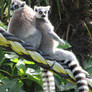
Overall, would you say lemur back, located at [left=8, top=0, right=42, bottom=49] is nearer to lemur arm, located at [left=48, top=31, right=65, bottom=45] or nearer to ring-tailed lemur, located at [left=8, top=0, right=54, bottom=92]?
ring-tailed lemur, located at [left=8, top=0, right=54, bottom=92]

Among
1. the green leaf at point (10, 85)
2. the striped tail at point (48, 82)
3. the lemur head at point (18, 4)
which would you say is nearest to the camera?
the striped tail at point (48, 82)

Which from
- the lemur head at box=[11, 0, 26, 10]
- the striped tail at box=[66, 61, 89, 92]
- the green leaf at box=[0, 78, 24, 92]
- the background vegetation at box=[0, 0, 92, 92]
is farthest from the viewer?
the background vegetation at box=[0, 0, 92, 92]

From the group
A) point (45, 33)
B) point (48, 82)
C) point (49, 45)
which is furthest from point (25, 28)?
point (48, 82)

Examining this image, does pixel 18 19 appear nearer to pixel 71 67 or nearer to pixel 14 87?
pixel 71 67

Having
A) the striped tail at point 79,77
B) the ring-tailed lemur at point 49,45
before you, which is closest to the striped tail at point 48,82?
the ring-tailed lemur at point 49,45

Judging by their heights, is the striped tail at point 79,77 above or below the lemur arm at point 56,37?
below

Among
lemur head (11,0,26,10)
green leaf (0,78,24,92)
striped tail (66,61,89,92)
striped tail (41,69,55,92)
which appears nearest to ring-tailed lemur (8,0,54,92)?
lemur head (11,0,26,10)

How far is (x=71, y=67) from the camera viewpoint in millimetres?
3361

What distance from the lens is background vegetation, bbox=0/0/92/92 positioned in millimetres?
5383

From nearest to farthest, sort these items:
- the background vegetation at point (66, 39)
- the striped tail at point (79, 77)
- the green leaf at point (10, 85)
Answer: the striped tail at point (79, 77) → the green leaf at point (10, 85) → the background vegetation at point (66, 39)

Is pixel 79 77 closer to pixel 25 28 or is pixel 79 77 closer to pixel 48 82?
pixel 48 82

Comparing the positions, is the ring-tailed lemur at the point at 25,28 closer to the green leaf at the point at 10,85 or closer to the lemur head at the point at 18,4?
the lemur head at the point at 18,4

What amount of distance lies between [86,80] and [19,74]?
2.45 metres

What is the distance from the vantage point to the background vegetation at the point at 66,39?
17.7 ft
